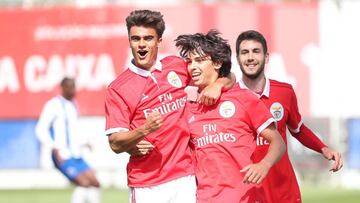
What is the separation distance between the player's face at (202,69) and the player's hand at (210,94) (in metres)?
0.06

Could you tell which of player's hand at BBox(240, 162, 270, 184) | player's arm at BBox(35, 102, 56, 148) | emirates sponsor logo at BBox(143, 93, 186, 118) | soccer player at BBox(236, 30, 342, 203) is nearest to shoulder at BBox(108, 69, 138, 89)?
emirates sponsor logo at BBox(143, 93, 186, 118)

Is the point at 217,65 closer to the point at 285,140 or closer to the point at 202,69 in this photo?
the point at 202,69

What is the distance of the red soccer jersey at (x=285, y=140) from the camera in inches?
396

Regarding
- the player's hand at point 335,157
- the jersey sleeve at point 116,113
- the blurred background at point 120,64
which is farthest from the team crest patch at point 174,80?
the blurred background at point 120,64

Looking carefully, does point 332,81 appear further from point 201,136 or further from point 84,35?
point 201,136

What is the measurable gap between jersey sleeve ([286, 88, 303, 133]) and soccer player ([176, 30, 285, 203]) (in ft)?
4.14

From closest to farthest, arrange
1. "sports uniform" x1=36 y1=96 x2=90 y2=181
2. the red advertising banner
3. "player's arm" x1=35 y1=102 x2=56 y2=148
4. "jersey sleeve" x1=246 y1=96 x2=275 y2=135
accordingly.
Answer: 1. "jersey sleeve" x1=246 y1=96 x2=275 y2=135
2. "player's arm" x1=35 y1=102 x2=56 y2=148
3. "sports uniform" x1=36 y1=96 x2=90 y2=181
4. the red advertising banner

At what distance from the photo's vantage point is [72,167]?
55.4ft

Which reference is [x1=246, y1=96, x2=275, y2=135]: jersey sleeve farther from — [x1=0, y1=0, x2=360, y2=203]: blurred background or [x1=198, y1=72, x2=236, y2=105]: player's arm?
[x1=0, y1=0, x2=360, y2=203]: blurred background

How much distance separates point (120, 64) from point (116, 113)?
61.8 ft

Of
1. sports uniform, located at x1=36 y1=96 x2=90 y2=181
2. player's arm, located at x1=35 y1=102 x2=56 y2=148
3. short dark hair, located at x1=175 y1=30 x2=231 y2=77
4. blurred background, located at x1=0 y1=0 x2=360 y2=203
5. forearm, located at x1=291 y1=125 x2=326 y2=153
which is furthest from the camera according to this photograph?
blurred background, located at x1=0 y1=0 x2=360 y2=203

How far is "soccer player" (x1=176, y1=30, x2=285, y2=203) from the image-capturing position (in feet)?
29.6

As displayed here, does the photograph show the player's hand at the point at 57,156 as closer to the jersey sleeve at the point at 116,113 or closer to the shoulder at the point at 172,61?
the shoulder at the point at 172,61

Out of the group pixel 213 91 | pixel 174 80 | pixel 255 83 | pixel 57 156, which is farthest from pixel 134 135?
pixel 57 156
